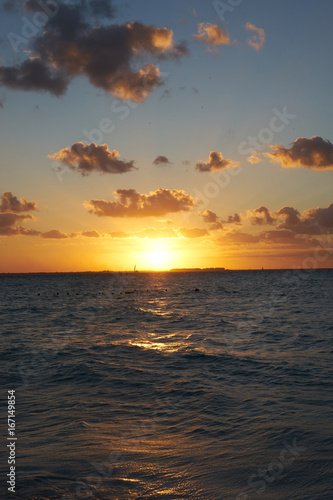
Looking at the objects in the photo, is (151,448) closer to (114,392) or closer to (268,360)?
(114,392)

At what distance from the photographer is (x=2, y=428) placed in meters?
12.9

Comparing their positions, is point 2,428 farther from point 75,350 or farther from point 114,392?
point 75,350

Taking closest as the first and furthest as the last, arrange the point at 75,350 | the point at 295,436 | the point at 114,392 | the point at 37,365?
1. the point at 295,436
2. the point at 114,392
3. the point at 37,365
4. the point at 75,350

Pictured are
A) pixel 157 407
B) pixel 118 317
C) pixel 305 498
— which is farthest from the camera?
pixel 118 317

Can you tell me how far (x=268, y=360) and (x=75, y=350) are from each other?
43.8ft

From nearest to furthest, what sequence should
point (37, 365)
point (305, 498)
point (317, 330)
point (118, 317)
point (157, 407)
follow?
1. point (305, 498)
2. point (157, 407)
3. point (37, 365)
4. point (317, 330)
5. point (118, 317)

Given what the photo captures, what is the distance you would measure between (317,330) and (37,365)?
81.1 ft

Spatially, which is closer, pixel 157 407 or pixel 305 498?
pixel 305 498

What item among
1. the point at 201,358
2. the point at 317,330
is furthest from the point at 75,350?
the point at 317,330

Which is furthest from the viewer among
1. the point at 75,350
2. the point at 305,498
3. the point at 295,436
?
the point at 75,350

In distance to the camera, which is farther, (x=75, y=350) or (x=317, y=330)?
(x=317, y=330)

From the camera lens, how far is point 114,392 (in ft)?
57.6

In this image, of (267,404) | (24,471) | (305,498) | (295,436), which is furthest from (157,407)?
(305,498)

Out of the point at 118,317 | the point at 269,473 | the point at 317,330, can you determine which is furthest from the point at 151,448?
the point at 118,317
